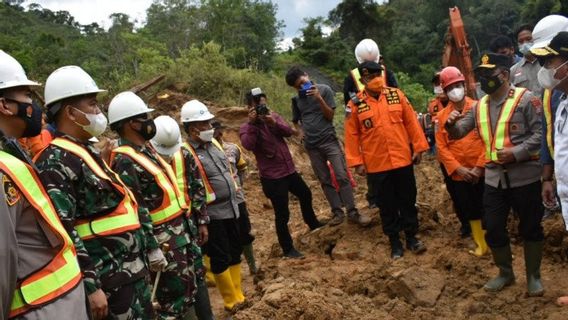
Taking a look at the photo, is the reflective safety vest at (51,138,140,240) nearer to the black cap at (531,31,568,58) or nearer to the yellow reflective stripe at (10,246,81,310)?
the yellow reflective stripe at (10,246,81,310)

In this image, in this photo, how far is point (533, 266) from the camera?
180 inches

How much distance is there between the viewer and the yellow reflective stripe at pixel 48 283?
224cm

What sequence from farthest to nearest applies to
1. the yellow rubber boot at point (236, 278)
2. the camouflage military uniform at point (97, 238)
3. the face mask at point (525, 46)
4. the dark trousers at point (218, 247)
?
the face mask at point (525, 46) → the yellow rubber boot at point (236, 278) → the dark trousers at point (218, 247) → the camouflage military uniform at point (97, 238)

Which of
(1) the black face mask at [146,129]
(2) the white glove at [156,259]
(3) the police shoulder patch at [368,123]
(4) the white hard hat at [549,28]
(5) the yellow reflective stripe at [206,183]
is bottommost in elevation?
(2) the white glove at [156,259]

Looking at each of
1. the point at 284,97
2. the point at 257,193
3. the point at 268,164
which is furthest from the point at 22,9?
the point at 268,164

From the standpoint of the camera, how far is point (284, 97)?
16969 millimetres

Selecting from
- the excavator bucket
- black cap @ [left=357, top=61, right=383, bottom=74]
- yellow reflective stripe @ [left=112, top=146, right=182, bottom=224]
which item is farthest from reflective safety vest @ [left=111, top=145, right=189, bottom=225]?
the excavator bucket

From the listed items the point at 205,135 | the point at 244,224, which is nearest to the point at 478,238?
the point at 244,224

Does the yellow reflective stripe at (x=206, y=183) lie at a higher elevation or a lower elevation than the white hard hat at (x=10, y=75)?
lower

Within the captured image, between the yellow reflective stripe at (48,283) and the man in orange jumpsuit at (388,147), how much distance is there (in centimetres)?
377

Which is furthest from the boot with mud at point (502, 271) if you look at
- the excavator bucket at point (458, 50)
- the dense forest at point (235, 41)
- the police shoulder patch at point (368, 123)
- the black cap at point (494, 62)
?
the dense forest at point (235, 41)

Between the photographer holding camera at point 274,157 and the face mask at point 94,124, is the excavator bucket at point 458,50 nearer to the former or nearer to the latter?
the photographer holding camera at point 274,157

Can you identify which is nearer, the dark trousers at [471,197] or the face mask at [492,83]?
the face mask at [492,83]

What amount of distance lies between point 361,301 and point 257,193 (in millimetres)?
6797
